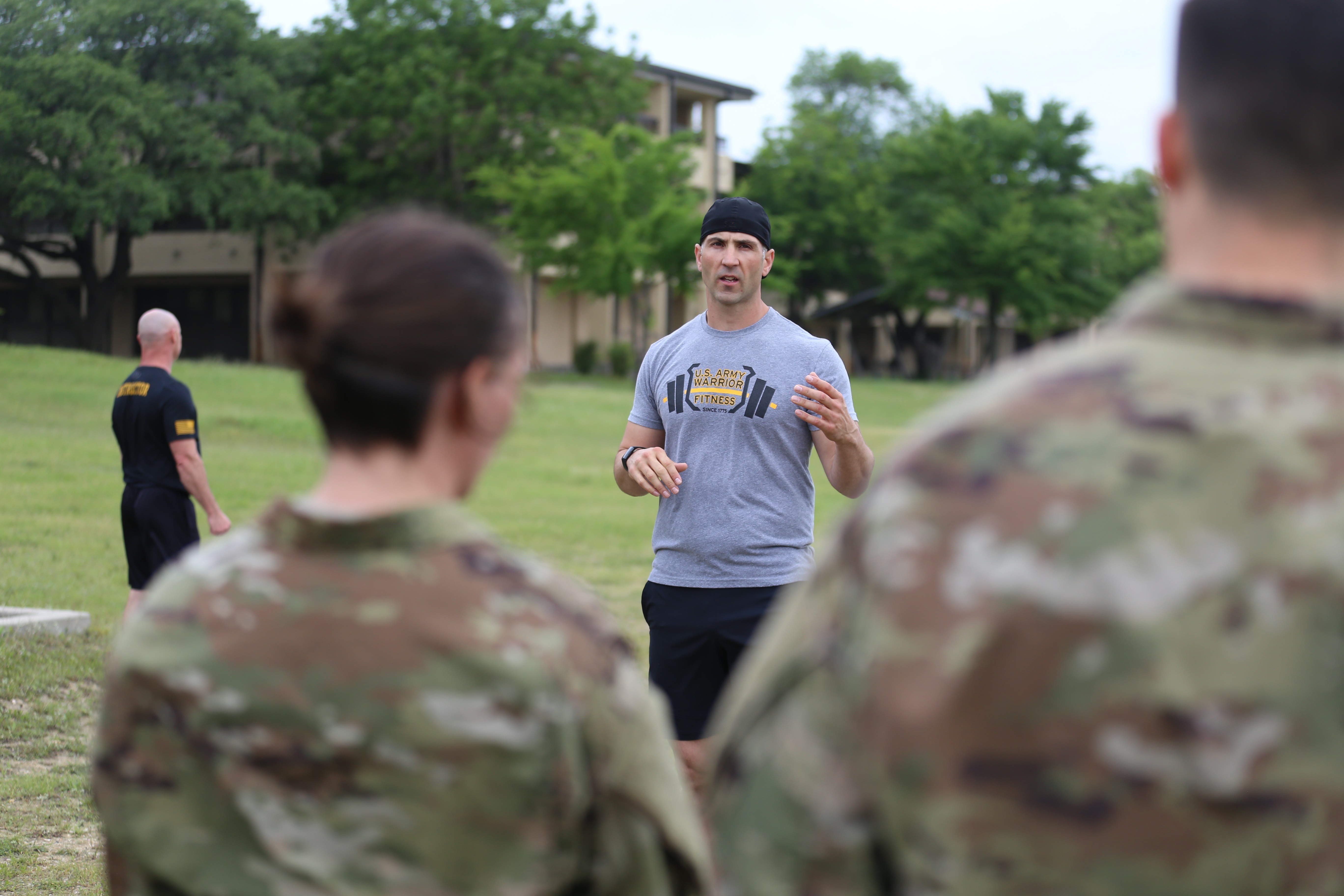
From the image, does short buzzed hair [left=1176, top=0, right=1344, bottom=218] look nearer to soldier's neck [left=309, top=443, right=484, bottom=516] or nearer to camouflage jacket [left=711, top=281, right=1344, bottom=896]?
camouflage jacket [left=711, top=281, right=1344, bottom=896]

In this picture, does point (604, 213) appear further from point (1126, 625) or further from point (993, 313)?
point (1126, 625)

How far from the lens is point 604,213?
4006 centimetres

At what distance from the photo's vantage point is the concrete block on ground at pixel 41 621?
8516 mm

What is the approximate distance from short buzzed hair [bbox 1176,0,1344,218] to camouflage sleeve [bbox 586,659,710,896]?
97 centimetres

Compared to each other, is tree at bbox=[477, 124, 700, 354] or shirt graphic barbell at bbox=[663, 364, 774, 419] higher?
tree at bbox=[477, 124, 700, 354]

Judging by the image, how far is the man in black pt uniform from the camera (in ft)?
25.6

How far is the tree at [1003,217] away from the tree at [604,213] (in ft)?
47.5

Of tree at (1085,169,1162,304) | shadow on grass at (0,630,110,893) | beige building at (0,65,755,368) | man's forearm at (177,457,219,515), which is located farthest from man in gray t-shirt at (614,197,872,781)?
tree at (1085,169,1162,304)

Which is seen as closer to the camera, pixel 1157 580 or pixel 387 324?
pixel 1157 580

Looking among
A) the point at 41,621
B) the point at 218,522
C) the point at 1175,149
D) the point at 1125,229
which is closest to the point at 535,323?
the point at 1125,229

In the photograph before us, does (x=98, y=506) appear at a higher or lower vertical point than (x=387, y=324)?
lower

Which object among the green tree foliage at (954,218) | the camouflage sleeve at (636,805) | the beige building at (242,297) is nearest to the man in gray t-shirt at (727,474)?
the camouflage sleeve at (636,805)

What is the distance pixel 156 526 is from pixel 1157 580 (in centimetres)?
748

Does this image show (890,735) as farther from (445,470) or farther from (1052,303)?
(1052,303)
